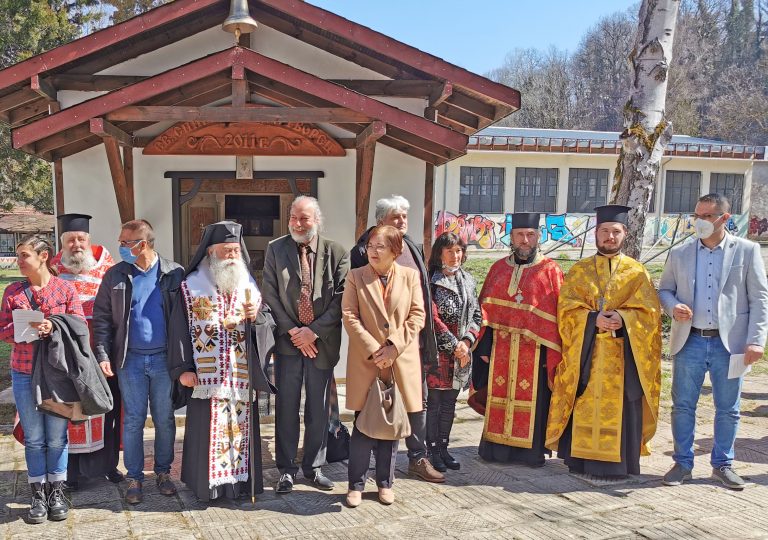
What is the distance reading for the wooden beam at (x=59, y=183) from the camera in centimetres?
676

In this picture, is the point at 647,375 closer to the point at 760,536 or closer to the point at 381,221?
the point at 760,536

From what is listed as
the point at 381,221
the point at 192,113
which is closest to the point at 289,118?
the point at 192,113

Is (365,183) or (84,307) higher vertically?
(365,183)

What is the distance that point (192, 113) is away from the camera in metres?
5.69

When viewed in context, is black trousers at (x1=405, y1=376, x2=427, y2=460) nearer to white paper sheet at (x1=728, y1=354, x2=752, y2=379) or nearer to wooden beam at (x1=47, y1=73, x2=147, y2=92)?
white paper sheet at (x1=728, y1=354, x2=752, y2=379)

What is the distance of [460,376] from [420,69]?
3151mm

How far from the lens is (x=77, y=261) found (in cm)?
439

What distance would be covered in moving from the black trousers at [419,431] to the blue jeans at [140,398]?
5.49 feet

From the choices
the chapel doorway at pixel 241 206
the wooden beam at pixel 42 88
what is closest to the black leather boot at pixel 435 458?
the chapel doorway at pixel 241 206

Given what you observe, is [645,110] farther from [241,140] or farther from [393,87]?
[241,140]

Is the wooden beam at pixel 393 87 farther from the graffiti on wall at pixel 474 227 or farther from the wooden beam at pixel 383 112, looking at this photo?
the graffiti on wall at pixel 474 227

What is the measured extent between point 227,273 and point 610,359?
2803 millimetres

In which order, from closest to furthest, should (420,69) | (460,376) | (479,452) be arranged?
(460,376) < (479,452) < (420,69)

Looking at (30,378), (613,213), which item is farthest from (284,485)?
(613,213)
